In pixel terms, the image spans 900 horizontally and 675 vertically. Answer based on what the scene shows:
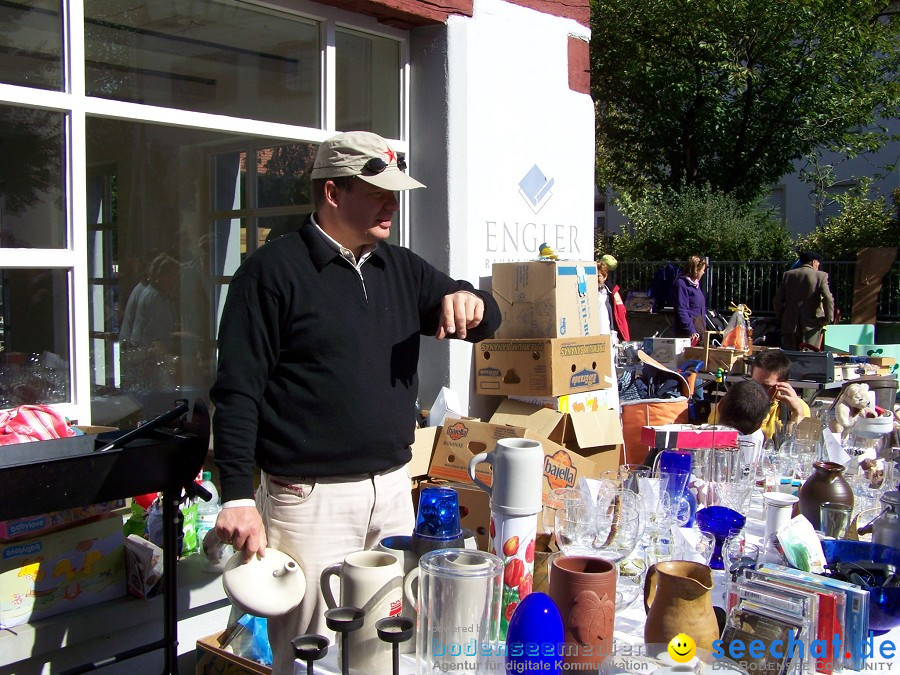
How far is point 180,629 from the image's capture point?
3.15 meters

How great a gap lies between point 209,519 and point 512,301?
6.75 feet

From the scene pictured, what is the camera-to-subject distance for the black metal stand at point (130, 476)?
2109 millimetres

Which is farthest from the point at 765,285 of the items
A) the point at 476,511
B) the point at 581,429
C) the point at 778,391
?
the point at 476,511

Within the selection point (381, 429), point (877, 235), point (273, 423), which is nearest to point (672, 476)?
point (381, 429)

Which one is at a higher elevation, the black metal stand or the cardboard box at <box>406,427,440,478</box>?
the black metal stand

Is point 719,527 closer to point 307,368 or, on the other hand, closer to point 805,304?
point 307,368

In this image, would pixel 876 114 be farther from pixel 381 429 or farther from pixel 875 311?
pixel 381 429

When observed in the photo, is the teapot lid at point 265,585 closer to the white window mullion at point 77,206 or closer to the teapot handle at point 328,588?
the teapot handle at point 328,588

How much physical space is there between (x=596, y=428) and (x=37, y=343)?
267cm

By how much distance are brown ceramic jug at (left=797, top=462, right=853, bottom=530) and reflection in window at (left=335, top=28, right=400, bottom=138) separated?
292cm

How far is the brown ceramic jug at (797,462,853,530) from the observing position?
2.61m

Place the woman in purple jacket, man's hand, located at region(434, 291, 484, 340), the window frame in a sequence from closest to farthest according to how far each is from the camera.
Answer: man's hand, located at region(434, 291, 484, 340), the window frame, the woman in purple jacket

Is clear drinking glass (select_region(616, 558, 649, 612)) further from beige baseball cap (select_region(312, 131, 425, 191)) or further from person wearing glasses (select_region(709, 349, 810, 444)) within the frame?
person wearing glasses (select_region(709, 349, 810, 444))

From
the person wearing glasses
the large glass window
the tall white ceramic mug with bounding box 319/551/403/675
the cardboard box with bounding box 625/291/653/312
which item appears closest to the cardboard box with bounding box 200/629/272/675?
the tall white ceramic mug with bounding box 319/551/403/675
